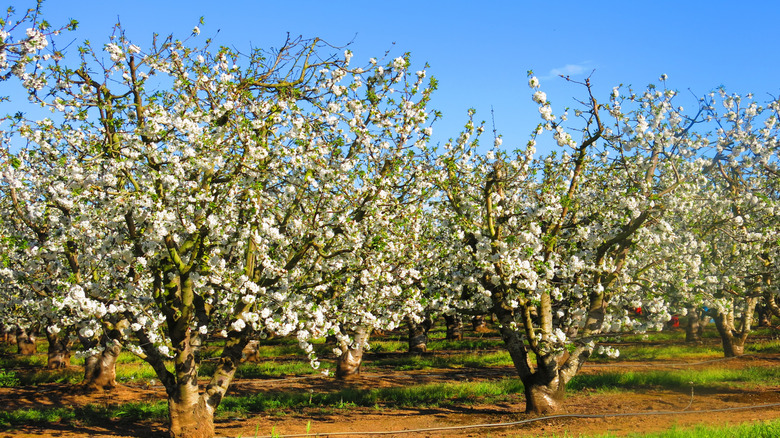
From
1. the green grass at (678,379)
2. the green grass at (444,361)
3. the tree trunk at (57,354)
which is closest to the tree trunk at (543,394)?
the green grass at (678,379)

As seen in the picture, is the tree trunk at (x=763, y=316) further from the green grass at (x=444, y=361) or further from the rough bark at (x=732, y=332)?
the green grass at (x=444, y=361)

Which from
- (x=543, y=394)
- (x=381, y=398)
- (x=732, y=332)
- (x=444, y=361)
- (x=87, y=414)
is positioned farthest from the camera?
(x=444, y=361)

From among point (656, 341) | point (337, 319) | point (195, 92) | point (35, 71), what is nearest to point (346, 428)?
point (337, 319)

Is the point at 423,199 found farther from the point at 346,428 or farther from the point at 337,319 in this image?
the point at 346,428

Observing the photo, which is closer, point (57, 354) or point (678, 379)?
point (678, 379)

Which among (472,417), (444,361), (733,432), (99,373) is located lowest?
(472,417)

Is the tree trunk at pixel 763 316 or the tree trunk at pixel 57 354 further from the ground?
the tree trunk at pixel 763 316

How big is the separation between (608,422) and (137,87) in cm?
1124

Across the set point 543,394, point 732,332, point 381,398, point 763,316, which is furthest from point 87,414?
point 763,316

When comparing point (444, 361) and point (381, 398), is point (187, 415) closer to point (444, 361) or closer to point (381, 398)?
point (381, 398)

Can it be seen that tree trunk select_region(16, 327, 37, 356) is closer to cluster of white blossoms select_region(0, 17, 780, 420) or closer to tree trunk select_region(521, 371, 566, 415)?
cluster of white blossoms select_region(0, 17, 780, 420)

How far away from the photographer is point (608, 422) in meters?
11.5

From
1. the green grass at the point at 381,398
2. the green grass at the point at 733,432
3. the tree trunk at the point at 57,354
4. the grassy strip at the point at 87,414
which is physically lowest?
the grassy strip at the point at 87,414

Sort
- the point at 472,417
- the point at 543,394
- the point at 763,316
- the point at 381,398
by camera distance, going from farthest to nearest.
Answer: the point at 763,316 < the point at 381,398 < the point at 472,417 < the point at 543,394
